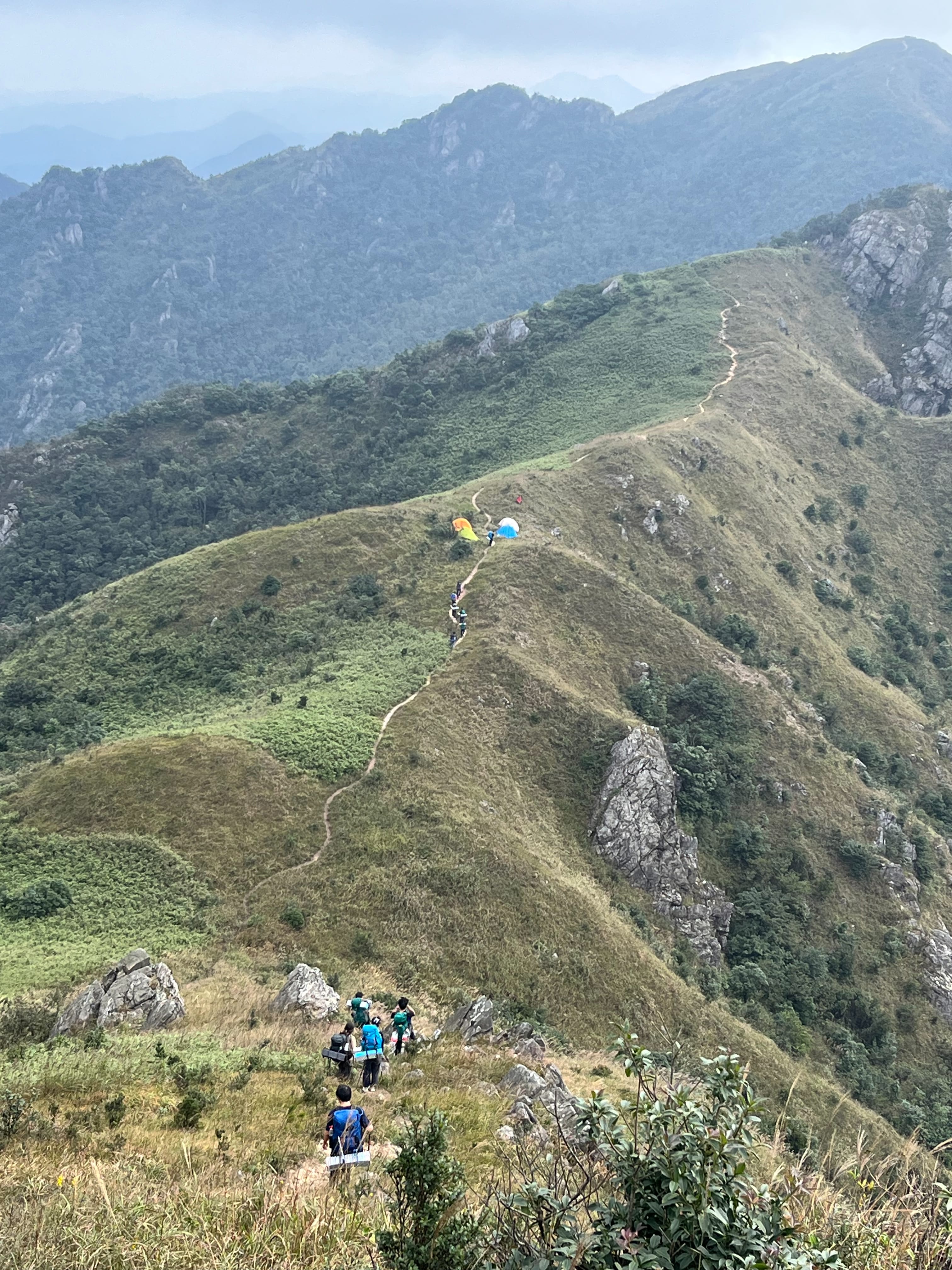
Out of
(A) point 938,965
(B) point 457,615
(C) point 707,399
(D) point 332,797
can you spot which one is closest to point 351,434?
(C) point 707,399

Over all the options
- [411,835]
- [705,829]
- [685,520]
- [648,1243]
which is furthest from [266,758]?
[685,520]

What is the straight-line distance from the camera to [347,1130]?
12.2 m

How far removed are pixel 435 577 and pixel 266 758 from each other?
23.2 m

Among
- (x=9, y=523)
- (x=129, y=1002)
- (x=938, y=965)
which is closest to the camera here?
(x=129, y=1002)

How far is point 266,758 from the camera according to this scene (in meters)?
35.7

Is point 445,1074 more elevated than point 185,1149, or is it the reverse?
point 185,1149

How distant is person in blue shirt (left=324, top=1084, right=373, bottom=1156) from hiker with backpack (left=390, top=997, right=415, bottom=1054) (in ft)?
22.7

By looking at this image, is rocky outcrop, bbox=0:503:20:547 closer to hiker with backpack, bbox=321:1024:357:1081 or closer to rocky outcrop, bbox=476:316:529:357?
rocky outcrop, bbox=476:316:529:357

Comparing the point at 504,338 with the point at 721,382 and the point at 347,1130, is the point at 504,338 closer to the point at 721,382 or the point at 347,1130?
the point at 721,382

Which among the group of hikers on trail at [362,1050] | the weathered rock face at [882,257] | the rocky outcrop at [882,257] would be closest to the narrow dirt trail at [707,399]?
the rocky outcrop at [882,257]

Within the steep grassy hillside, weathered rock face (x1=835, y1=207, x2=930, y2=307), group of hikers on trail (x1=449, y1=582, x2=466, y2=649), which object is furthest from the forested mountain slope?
weathered rock face (x1=835, y1=207, x2=930, y2=307)

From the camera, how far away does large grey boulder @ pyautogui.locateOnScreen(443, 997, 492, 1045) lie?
2211 centimetres

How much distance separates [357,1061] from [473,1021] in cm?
631

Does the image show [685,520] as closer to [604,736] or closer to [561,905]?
[604,736]
